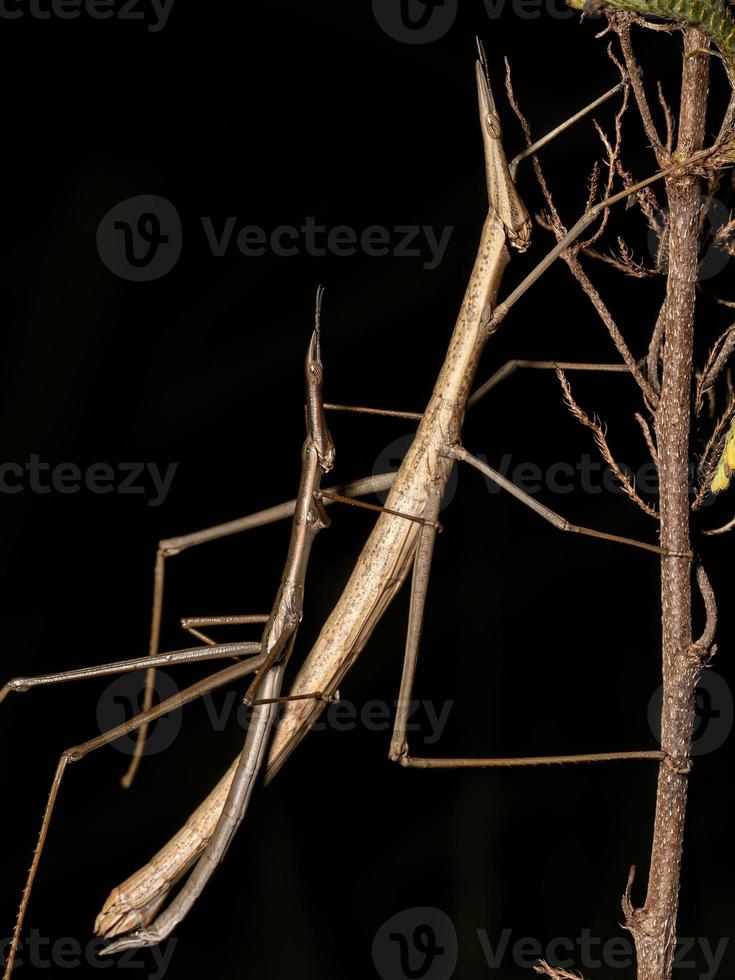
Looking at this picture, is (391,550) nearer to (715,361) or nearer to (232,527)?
(232,527)

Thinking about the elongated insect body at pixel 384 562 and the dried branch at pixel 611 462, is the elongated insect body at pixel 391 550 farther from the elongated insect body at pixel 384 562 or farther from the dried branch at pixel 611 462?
the dried branch at pixel 611 462

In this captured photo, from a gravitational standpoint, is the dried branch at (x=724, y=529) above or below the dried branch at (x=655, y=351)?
below

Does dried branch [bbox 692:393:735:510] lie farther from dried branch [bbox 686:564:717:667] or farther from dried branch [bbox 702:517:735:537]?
dried branch [bbox 686:564:717:667]

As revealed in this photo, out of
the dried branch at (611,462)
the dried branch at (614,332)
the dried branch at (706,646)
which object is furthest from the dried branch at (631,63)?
the dried branch at (706,646)

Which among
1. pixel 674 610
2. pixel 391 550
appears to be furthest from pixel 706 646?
pixel 391 550

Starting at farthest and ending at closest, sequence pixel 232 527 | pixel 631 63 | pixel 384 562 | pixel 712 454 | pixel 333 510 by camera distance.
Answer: pixel 333 510, pixel 232 527, pixel 384 562, pixel 712 454, pixel 631 63

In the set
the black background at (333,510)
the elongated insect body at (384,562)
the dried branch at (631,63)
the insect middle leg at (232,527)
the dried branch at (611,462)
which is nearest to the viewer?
the dried branch at (631,63)
